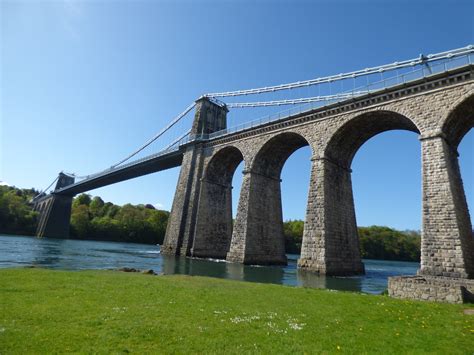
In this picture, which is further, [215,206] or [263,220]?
[215,206]

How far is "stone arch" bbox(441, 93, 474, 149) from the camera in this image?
758 inches

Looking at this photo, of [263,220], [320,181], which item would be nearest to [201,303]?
[320,181]

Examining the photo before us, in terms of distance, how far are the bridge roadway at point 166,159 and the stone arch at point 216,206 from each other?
292 centimetres

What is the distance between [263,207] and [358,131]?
11.4 meters

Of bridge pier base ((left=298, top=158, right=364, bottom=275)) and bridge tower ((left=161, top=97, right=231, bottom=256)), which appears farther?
bridge tower ((left=161, top=97, right=231, bottom=256))

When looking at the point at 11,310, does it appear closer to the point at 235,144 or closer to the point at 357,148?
the point at 357,148

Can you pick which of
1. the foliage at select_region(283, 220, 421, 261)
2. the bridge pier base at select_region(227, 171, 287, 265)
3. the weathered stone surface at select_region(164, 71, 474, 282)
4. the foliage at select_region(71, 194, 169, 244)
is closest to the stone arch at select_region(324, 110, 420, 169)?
the weathered stone surface at select_region(164, 71, 474, 282)

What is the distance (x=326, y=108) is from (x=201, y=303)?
70.7ft

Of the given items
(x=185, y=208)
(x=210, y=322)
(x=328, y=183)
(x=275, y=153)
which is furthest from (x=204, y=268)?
(x=210, y=322)

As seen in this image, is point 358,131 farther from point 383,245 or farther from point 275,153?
point 383,245

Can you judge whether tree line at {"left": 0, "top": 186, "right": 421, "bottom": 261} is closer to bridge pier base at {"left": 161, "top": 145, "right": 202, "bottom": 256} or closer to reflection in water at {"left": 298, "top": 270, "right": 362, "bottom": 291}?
bridge pier base at {"left": 161, "top": 145, "right": 202, "bottom": 256}

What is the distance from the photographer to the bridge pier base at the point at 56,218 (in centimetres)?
8131

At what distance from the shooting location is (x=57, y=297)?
8469 millimetres

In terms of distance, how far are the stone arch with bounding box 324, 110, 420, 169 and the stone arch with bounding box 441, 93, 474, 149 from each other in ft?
8.63
